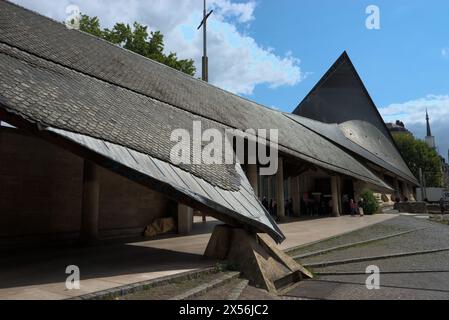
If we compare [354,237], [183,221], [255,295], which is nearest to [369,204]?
[354,237]

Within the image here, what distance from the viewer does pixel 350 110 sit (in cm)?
3672

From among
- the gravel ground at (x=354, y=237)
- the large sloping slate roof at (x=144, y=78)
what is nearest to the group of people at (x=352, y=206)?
the large sloping slate roof at (x=144, y=78)

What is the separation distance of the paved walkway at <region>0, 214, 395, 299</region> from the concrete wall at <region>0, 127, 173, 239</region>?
118cm

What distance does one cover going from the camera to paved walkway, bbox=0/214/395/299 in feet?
17.5

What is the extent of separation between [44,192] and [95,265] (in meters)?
4.33

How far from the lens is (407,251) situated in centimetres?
990

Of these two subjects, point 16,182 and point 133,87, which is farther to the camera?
point 133,87

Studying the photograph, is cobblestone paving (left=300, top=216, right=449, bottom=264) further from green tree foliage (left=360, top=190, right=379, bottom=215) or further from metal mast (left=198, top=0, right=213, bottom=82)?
metal mast (left=198, top=0, right=213, bottom=82)

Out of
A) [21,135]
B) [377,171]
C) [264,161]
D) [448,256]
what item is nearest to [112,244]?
[21,135]

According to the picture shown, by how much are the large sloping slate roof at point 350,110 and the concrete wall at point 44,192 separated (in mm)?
24245

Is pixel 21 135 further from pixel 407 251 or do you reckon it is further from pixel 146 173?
pixel 407 251

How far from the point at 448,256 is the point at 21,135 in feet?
36.4

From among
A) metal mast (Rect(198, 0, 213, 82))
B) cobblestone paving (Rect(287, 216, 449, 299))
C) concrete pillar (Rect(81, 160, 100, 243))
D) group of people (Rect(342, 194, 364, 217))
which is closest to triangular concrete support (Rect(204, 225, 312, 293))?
cobblestone paving (Rect(287, 216, 449, 299))

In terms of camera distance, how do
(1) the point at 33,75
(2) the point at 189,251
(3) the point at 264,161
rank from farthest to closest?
1. (3) the point at 264,161
2. (2) the point at 189,251
3. (1) the point at 33,75
